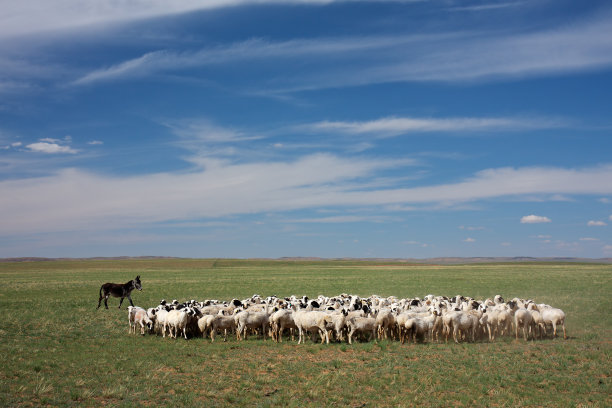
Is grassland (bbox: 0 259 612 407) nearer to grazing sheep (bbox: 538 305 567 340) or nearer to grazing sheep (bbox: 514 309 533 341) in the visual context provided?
grazing sheep (bbox: 514 309 533 341)

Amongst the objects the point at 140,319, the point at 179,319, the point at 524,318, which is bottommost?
the point at 140,319

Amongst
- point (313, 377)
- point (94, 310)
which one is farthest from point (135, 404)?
point (94, 310)

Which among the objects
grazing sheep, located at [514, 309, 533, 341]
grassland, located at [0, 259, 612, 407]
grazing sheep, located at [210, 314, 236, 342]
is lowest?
grassland, located at [0, 259, 612, 407]

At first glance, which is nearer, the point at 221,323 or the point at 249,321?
the point at 221,323

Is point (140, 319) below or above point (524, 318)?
below

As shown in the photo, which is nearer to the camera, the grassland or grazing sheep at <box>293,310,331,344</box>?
the grassland

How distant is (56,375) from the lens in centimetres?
1282

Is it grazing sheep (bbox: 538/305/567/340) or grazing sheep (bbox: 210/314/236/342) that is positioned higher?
grazing sheep (bbox: 538/305/567/340)

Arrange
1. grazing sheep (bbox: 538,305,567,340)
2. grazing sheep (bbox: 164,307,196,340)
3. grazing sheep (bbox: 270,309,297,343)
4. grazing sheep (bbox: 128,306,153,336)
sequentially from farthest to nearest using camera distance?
grazing sheep (bbox: 128,306,153,336), grazing sheep (bbox: 164,307,196,340), grazing sheep (bbox: 270,309,297,343), grazing sheep (bbox: 538,305,567,340)

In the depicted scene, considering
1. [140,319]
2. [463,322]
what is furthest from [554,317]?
[140,319]

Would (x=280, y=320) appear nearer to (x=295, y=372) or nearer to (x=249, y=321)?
(x=249, y=321)

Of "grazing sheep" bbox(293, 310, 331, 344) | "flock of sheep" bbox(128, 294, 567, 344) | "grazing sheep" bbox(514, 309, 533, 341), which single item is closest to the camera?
"grazing sheep" bbox(293, 310, 331, 344)

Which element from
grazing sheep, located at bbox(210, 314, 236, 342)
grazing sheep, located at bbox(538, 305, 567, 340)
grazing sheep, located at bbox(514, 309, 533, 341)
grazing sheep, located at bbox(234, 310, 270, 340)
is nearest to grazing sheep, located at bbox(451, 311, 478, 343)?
grazing sheep, located at bbox(514, 309, 533, 341)

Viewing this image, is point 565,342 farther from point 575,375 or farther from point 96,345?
point 96,345
